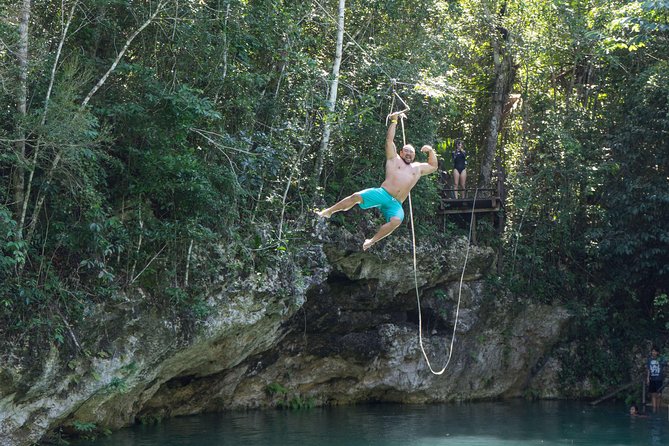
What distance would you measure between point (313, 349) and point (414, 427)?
290 cm

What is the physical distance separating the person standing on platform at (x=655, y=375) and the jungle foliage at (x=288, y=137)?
4.02 feet

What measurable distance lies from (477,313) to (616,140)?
527cm

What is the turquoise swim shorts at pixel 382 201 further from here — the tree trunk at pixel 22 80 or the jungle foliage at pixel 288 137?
the tree trunk at pixel 22 80

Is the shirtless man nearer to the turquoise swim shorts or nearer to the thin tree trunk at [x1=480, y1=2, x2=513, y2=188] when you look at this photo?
the turquoise swim shorts

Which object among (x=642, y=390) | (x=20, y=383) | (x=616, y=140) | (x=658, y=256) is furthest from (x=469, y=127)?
(x=20, y=383)

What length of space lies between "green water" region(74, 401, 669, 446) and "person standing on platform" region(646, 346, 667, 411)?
413mm

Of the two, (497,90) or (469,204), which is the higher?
(497,90)

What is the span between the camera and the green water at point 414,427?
15984 mm

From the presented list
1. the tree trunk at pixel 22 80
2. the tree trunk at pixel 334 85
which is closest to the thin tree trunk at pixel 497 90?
the tree trunk at pixel 334 85

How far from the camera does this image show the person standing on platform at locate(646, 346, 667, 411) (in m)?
20.0

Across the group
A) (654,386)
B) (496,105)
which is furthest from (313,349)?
(496,105)

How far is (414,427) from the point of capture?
696 inches

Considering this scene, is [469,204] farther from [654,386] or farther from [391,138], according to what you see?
[391,138]

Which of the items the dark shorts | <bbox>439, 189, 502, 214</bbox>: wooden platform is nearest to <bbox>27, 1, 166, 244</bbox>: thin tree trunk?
<bbox>439, 189, 502, 214</bbox>: wooden platform
